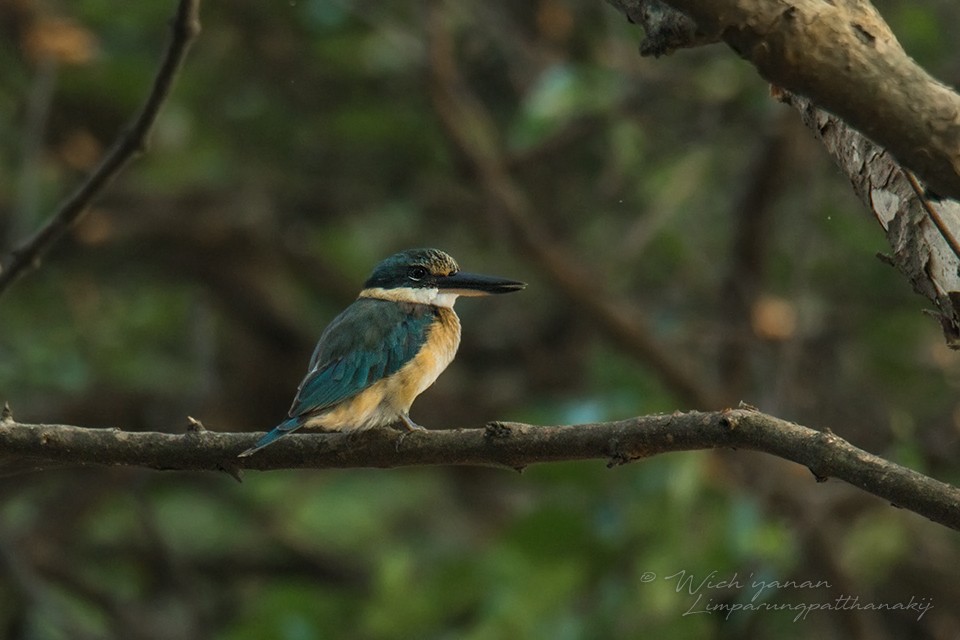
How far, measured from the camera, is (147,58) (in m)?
6.12

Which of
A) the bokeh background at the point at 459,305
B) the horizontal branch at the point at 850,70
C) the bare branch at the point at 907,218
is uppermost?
the horizontal branch at the point at 850,70

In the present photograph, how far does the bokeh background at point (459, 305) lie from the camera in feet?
16.6

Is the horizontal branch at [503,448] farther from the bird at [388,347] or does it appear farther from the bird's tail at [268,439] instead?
the bird at [388,347]

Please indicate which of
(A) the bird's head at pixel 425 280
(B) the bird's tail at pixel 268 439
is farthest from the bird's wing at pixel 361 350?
(B) the bird's tail at pixel 268 439

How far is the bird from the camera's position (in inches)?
125

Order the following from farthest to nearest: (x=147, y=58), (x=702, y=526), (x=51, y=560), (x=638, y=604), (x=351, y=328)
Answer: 1. (x=147, y=58)
2. (x=51, y=560)
3. (x=702, y=526)
4. (x=638, y=604)
5. (x=351, y=328)

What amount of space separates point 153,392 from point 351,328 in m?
2.52

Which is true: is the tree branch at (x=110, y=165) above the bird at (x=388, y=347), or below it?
above

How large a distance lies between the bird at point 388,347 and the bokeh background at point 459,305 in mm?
713

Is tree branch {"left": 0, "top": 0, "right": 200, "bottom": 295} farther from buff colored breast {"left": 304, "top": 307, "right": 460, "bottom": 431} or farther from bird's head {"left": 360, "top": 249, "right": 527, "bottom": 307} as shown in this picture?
bird's head {"left": 360, "top": 249, "right": 527, "bottom": 307}

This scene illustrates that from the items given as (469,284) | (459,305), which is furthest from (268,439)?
(459,305)

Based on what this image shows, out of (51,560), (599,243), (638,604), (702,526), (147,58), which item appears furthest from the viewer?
(599,243)

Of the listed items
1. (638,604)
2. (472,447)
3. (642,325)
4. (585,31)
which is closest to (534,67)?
(585,31)

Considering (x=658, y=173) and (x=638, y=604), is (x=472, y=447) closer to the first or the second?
(x=638, y=604)
